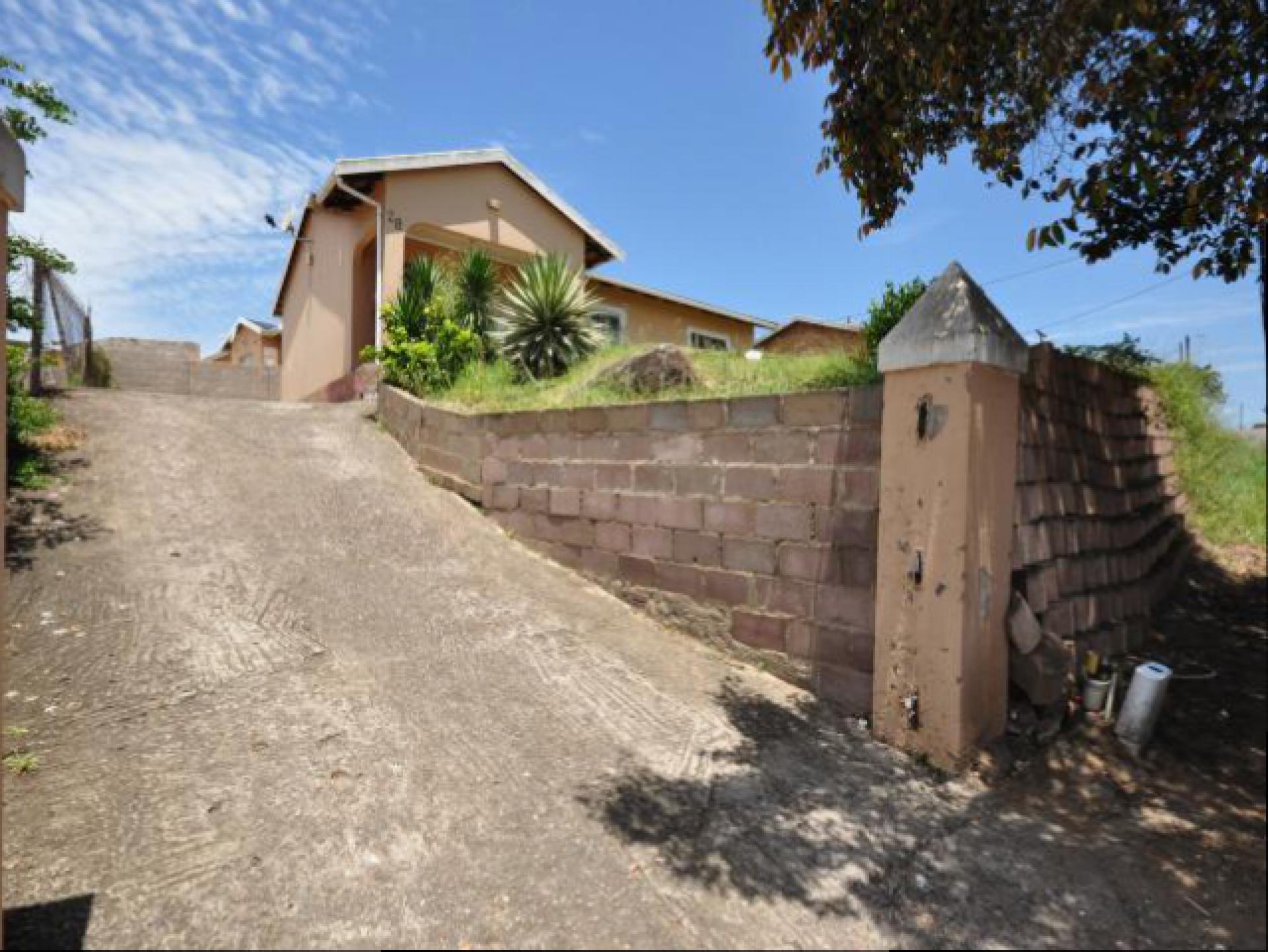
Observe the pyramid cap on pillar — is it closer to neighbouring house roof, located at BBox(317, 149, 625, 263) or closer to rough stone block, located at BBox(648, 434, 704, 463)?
rough stone block, located at BBox(648, 434, 704, 463)

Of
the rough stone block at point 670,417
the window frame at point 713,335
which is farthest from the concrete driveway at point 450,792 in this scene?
the window frame at point 713,335

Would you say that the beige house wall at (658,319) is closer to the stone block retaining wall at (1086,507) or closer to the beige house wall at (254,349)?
the stone block retaining wall at (1086,507)

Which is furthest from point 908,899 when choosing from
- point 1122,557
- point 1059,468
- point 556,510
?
point 556,510

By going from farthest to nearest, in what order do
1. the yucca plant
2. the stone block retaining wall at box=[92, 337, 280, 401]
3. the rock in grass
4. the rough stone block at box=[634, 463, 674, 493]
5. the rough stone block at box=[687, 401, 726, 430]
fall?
the stone block retaining wall at box=[92, 337, 280, 401] → the yucca plant → the rock in grass → the rough stone block at box=[634, 463, 674, 493] → the rough stone block at box=[687, 401, 726, 430]

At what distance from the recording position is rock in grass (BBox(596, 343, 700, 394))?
7.04m

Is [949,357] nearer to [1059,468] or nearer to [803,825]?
[1059,468]

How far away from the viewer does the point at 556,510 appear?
5918mm

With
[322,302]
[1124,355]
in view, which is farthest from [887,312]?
[322,302]

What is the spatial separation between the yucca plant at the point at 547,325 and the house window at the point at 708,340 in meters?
8.64

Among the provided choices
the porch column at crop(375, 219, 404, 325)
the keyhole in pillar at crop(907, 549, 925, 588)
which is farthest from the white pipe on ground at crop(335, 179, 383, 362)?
the keyhole in pillar at crop(907, 549, 925, 588)

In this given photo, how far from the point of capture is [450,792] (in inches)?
115

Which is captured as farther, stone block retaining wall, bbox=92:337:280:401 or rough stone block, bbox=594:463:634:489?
stone block retaining wall, bbox=92:337:280:401

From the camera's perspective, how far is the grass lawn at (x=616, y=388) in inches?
249

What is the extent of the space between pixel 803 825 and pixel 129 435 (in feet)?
26.3
